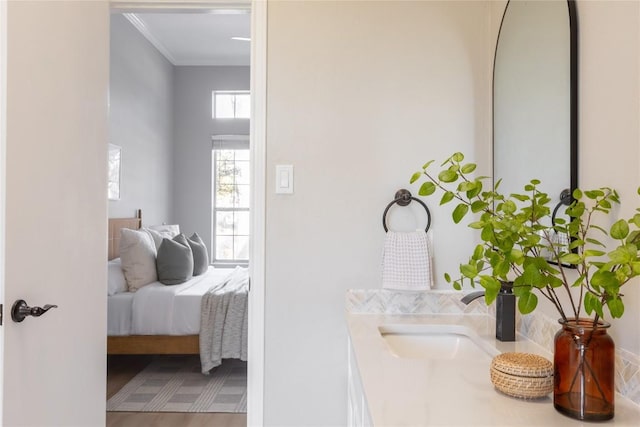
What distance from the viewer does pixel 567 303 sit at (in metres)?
1.21

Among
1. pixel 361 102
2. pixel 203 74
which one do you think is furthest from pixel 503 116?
pixel 203 74

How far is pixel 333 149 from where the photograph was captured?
5.94ft

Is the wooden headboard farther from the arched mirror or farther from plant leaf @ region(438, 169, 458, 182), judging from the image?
plant leaf @ region(438, 169, 458, 182)

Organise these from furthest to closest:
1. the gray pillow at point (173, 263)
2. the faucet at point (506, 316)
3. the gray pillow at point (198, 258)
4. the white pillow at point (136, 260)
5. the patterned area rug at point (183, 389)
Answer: the gray pillow at point (198, 258), the gray pillow at point (173, 263), the white pillow at point (136, 260), the patterned area rug at point (183, 389), the faucet at point (506, 316)

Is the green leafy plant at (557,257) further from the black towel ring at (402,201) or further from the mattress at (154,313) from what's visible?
the mattress at (154,313)

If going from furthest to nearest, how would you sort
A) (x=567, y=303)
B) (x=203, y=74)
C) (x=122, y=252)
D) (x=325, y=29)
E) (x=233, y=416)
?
(x=203, y=74)
(x=122, y=252)
(x=233, y=416)
(x=325, y=29)
(x=567, y=303)

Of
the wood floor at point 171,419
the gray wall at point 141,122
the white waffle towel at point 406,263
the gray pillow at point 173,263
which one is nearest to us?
the white waffle towel at point 406,263

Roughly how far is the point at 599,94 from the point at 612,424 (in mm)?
717

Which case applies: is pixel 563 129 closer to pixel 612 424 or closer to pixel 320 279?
pixel 612 424

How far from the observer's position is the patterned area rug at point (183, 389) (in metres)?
2.88

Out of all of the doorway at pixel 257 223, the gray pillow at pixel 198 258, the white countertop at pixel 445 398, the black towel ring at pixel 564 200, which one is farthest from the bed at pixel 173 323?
the black towel ring at pixel 564 200

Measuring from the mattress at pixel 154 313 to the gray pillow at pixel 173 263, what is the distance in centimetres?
31

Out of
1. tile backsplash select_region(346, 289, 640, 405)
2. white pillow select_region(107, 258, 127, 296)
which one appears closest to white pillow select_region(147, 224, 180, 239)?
white pillow select_region(107, 258, 127, 296)

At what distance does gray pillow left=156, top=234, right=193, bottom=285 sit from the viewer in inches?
141
